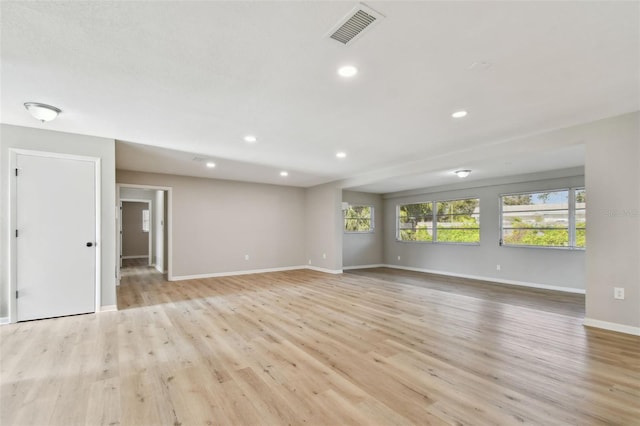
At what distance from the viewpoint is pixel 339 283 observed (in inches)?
253

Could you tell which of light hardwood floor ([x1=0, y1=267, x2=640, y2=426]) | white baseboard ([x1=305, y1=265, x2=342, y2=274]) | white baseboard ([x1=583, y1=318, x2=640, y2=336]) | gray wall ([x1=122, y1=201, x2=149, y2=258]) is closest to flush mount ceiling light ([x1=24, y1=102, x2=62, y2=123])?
light hardwood floor ([x1=0, y1=267, x2=640, y2=426])

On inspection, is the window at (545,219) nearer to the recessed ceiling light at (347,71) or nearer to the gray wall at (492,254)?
the gray wall at (492,254)

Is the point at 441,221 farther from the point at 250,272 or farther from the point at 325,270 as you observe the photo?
the point at 250,272

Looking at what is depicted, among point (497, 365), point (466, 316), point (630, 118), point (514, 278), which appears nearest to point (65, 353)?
point (497, 365)

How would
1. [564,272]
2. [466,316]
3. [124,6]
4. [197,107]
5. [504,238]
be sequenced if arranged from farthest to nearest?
1. [504,238]
2. [564,272]
3. [466,316]
4. [197,107]
5. [124,6]

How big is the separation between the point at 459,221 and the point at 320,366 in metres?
6.58

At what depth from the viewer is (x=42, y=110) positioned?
3.07 metres

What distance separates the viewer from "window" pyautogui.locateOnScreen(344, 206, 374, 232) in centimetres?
914

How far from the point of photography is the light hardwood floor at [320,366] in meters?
1.89

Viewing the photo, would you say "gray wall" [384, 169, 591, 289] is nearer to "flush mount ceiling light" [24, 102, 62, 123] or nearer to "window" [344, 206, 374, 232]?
"window" [344, 206, 374, 232]

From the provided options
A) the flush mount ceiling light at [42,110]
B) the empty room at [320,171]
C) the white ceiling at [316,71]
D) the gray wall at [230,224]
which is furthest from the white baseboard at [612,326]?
the flush mount ceiling light at [42,110]

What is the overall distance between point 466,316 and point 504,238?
3.81 meters

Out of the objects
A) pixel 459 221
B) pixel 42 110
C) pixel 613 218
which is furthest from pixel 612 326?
pixel 42 110

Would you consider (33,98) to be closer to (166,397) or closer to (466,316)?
(166,397)
